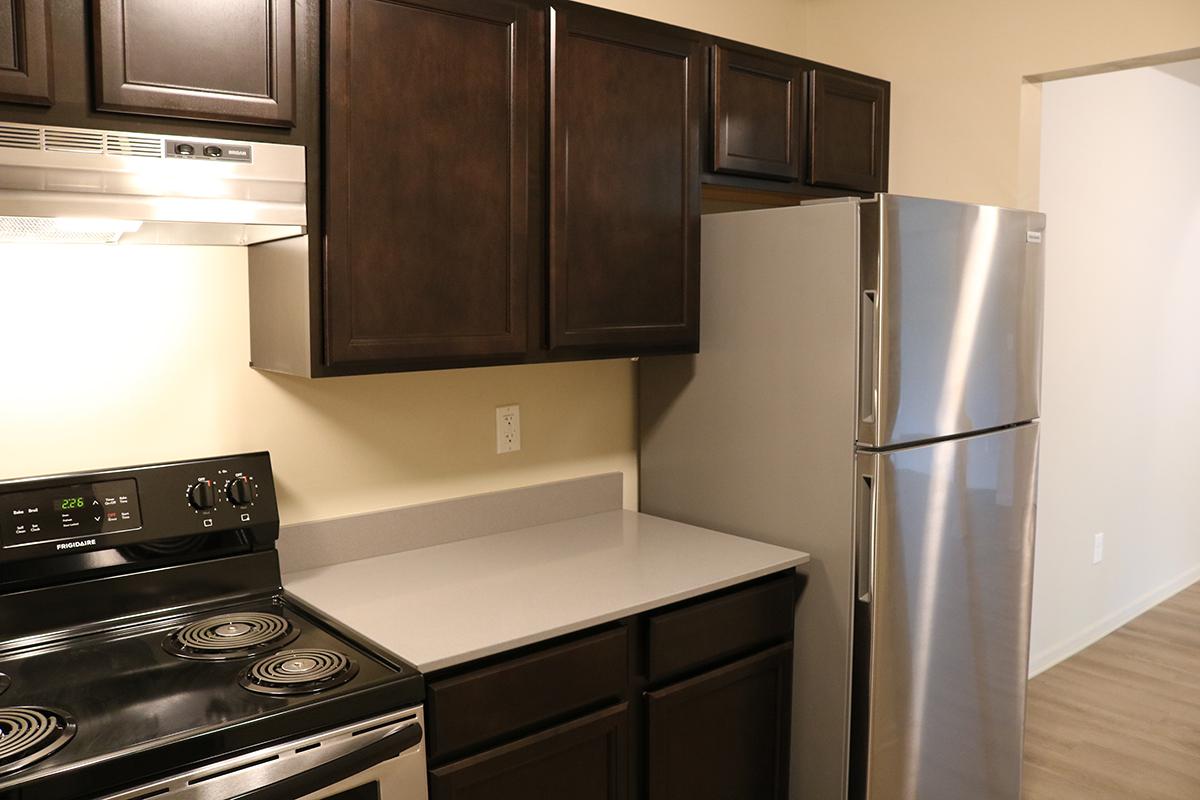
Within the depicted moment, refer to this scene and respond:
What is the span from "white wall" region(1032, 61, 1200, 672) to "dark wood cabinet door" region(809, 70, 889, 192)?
0.99 m

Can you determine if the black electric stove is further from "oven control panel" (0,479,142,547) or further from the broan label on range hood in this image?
the broan label on range hood

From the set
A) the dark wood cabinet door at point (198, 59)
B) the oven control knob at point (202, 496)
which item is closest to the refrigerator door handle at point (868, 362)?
the dark wood cabinet door at point (198, 59)

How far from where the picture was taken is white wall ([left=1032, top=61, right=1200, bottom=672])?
385 cm

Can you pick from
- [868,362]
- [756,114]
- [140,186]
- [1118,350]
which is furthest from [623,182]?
[1118,350]

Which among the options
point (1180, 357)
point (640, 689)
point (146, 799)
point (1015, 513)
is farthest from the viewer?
point (1180, 357)

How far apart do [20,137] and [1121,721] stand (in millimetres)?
3597

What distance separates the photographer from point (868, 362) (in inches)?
87.5

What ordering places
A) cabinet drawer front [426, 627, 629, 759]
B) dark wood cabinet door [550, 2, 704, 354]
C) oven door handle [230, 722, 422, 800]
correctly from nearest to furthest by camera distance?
oven door handle [230, 722, 422, 800] < cabinet drawer front [426, 627, 629, 759] < dark wood cabinet door [550, 2, 704, 354]

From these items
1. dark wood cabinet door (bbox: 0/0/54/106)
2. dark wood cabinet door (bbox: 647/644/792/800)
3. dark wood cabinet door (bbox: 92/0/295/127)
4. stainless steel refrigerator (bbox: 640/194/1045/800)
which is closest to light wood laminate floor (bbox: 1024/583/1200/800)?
stainless steel refrigerator (bbox: 640/194/1045/800)

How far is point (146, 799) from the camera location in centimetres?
139

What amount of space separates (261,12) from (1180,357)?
457 cm

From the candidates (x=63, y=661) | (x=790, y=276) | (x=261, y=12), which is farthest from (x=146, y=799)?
(x=790, y=276)

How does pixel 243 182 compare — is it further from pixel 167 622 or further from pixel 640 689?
pixel 640 689

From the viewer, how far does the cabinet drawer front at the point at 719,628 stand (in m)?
2.07
